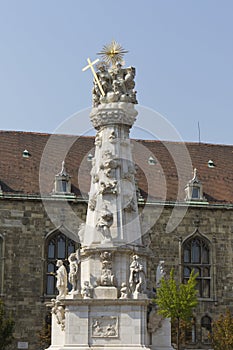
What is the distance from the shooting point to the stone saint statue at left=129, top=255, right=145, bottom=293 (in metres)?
22.5

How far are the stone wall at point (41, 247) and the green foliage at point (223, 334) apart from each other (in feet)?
9.40

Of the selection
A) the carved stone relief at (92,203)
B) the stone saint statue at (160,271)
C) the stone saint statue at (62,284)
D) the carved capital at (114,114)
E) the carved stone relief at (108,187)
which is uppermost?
the carved capital at (114,114)

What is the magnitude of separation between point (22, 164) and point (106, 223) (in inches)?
759

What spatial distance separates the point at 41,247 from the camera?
38.7 m

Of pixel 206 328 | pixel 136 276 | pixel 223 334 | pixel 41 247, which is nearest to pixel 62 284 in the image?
pixel 136 276

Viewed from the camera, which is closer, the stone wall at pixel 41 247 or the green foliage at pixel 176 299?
the green foliage at pixel 176 299

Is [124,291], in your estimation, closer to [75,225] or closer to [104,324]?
[104,324]

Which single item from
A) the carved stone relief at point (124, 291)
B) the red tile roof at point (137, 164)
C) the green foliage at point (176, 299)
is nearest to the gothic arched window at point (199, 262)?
the red tile roof at point (137, 164)

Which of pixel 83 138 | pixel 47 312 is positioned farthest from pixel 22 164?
pixel 47 312

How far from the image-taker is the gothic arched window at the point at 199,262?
131 ft

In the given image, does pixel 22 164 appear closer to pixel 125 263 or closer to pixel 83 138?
pixel 83 138

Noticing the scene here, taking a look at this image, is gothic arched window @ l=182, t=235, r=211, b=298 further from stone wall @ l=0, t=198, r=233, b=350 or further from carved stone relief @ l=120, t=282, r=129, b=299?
carved stone relief @ l=120, t=282, r=129, b=299

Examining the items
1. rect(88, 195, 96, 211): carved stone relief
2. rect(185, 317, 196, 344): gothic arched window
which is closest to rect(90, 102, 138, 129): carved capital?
rect(88, 195, 96, 211): carved stone relief

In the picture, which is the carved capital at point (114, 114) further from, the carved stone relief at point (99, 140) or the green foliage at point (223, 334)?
the green foliage at point (223, 334)
